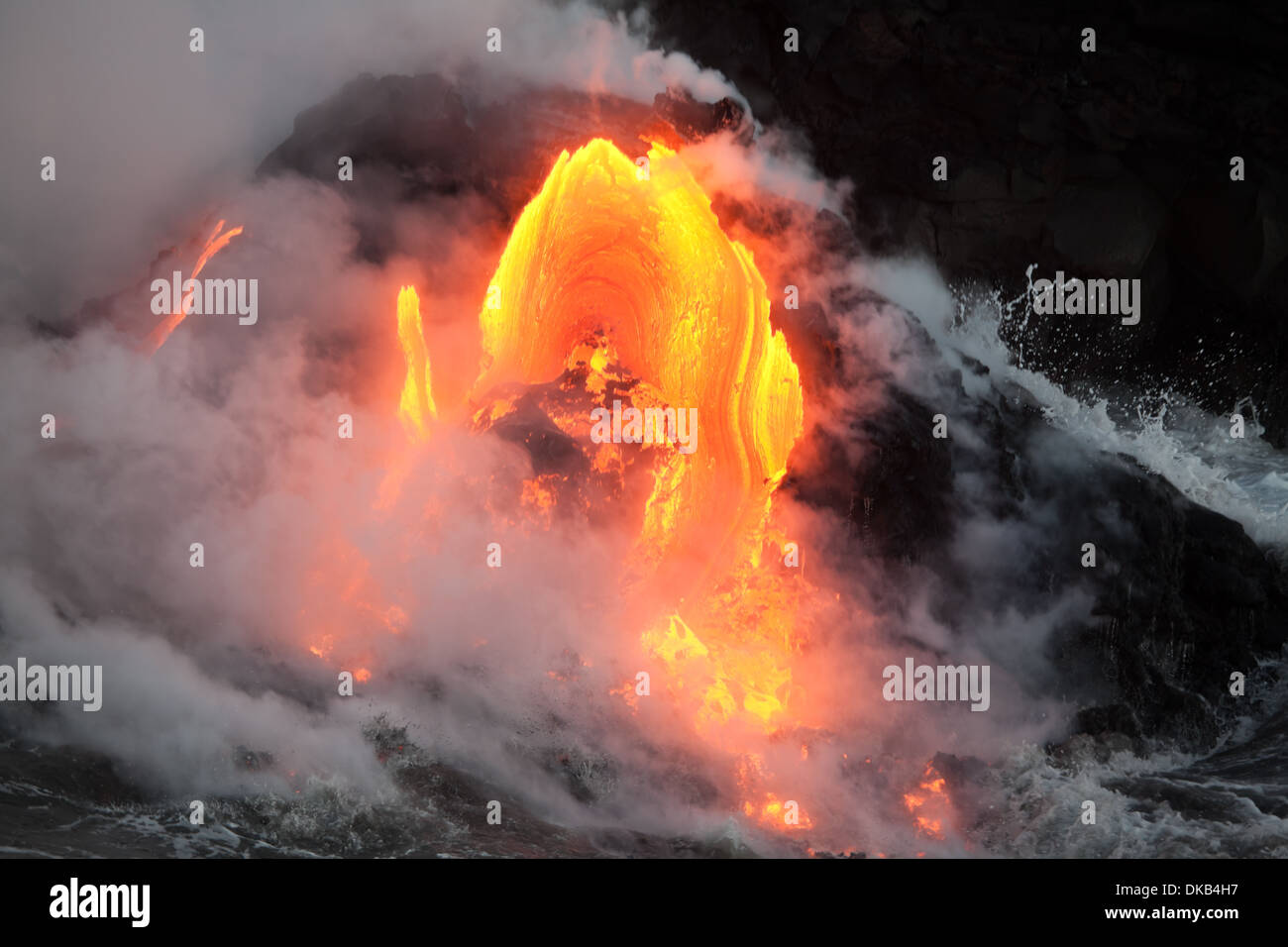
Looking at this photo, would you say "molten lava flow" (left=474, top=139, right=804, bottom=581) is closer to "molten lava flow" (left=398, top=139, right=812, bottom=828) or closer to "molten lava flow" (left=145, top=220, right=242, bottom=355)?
"molten lava flow" (left=398, top=139, right=812, bottom=828)

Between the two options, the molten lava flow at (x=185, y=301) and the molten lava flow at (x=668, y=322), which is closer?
the molten lava flow at (x=185, y=301)

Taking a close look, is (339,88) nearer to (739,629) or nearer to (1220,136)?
(739,629)

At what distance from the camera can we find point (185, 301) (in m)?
15.2

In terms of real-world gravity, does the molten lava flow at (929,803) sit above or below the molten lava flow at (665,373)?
below

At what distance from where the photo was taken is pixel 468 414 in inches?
619

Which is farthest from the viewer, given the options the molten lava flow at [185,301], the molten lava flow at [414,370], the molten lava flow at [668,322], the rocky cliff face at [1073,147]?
the rocky cliff face at [1073,147]

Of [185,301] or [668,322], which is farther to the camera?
[668,322]

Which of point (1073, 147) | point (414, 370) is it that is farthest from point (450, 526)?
point (1073, 147)

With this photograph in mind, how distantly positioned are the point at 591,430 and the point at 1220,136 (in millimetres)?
9023

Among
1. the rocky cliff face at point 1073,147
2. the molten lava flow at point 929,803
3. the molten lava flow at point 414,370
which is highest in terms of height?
the rocky cliff face at point 1073,147

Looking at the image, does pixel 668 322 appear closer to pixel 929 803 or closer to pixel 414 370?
pixel 414 370

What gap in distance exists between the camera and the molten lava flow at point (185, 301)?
15.0 m

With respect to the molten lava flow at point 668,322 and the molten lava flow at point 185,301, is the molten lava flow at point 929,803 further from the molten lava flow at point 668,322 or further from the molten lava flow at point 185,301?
the molten lava flow at point 185,301

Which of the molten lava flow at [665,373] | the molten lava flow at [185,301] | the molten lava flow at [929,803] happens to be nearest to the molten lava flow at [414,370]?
the molten lava flow at [665,373]
